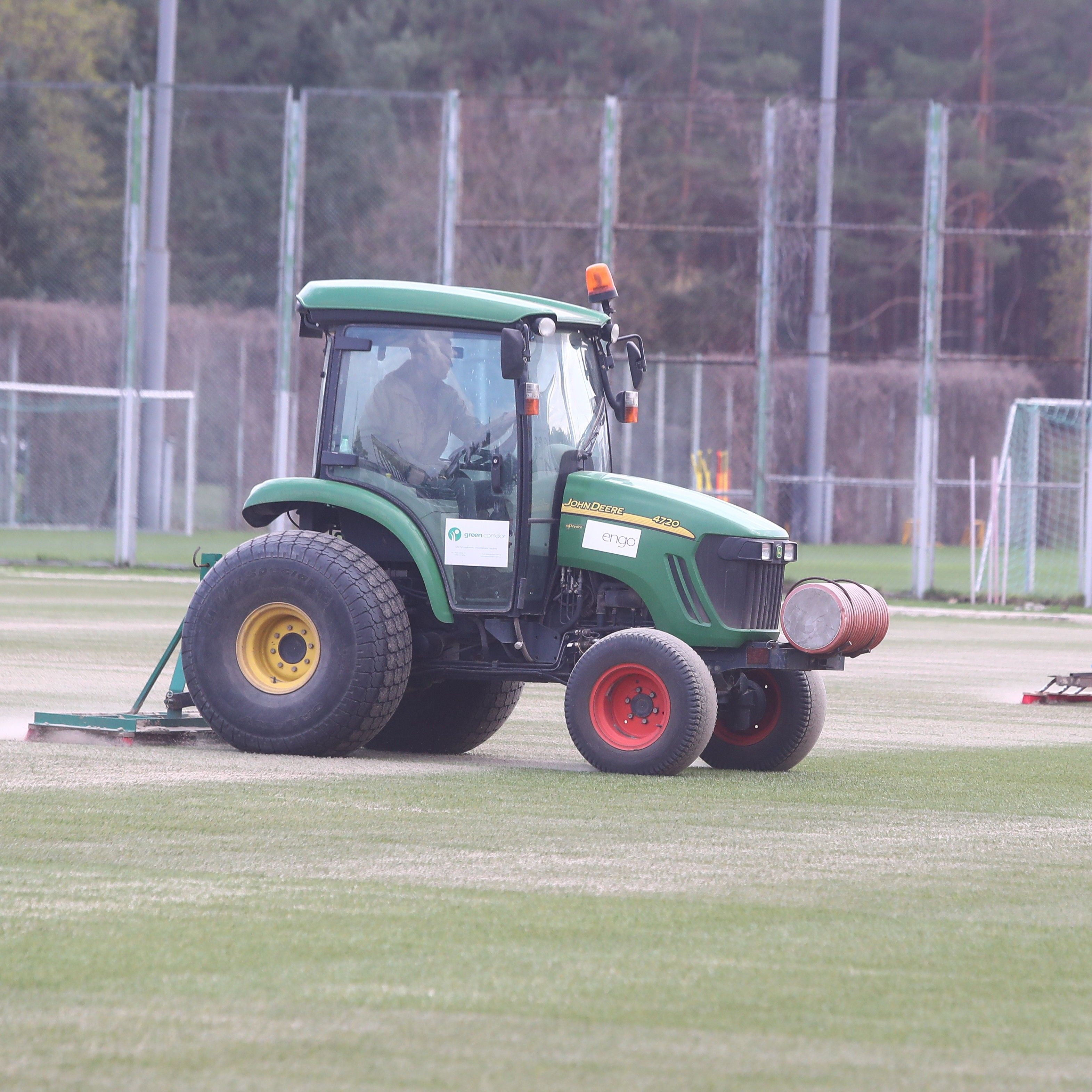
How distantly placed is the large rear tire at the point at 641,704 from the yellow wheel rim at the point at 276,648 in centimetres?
132

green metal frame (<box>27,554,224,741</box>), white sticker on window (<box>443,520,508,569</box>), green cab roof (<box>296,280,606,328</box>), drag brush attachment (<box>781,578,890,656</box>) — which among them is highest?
green cab roof (<box>296,280,606,328</box>)

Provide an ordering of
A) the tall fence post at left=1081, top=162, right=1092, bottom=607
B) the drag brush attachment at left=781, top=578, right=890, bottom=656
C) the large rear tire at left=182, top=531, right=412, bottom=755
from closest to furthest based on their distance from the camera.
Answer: the drag brush attachment at left=781, top=578, right=890, bottom=656 < the large rear tire at left=182, top=531, right=412, bottom=755 < the tall fence post at left=1081, top=162, right=1092, bottom=607

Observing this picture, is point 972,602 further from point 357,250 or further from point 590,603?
point 590,603

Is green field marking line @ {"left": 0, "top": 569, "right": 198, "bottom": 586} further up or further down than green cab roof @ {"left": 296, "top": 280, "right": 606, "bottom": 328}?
further down

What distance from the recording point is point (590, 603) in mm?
9516

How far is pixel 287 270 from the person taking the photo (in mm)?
26312

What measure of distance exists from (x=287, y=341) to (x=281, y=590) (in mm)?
17176

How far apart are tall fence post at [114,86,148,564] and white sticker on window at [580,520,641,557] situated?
1750 centimetres

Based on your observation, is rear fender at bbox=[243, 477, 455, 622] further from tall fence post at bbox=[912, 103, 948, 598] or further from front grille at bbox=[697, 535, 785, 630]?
tall fence post at bbox=[912, 103, 948, 598]

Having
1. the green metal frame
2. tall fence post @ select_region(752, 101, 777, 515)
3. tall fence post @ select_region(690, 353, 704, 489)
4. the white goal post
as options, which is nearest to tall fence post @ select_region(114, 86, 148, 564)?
the white goal post

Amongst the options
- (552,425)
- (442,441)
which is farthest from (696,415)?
(442,441)

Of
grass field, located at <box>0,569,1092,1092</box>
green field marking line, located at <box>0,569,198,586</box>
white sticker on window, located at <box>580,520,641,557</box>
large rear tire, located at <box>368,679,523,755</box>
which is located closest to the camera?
grass field, located at <box>0,569,1092,1092</box>

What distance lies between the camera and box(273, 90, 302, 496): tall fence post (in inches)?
1005

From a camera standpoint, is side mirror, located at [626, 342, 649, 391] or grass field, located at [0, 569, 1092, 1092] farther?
side mirror, located at [626, 342, 649, 391]
